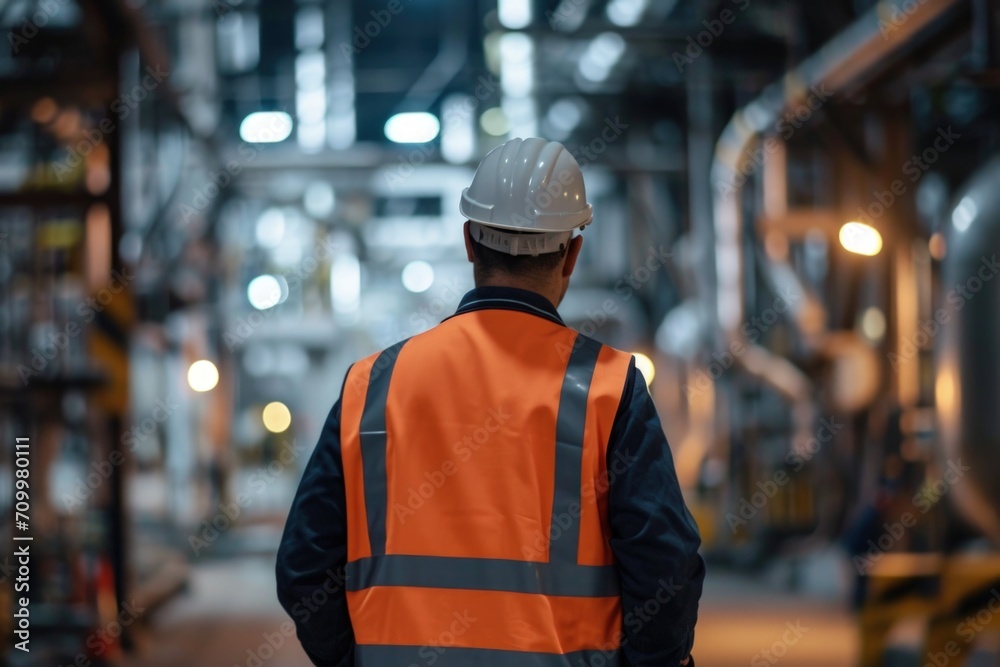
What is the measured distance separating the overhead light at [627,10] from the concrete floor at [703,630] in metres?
5.36

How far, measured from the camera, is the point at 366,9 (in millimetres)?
14141

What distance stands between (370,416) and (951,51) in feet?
21.3

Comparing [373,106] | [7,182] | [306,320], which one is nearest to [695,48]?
[7,182]

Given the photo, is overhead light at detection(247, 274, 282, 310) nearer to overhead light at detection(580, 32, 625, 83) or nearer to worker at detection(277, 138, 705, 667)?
overhead light at detection(580, 32, 625, 83)

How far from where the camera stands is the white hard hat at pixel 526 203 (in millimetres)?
2076

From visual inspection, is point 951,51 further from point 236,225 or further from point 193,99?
point 236,225

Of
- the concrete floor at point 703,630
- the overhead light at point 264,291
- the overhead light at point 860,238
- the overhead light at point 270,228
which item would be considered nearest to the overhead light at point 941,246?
the overhead light at point 860,238

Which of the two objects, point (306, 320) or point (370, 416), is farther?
point (306, 320)

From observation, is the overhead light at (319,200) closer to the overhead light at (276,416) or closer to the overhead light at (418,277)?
the overhead light at (418,277)

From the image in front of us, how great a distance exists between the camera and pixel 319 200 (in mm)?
16062

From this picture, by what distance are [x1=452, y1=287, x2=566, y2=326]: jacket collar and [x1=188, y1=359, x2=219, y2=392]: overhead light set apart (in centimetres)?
1209

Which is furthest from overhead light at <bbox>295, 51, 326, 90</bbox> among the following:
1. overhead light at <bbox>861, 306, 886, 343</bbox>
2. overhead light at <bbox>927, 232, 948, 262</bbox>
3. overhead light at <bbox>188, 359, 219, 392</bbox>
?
overhead light at <bbox>927, 232, 948, 262</bbox>

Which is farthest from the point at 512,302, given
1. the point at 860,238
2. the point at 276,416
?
the point at 276,416

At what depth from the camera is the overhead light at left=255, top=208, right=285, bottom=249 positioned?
57.5ft
